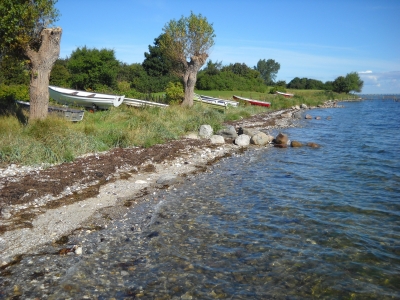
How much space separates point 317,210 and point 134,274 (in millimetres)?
5434

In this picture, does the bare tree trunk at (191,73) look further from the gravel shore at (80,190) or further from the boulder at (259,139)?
the gravel shore at (80,190)

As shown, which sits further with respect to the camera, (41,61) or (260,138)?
(260,138)

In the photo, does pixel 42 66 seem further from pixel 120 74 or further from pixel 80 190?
pixel 120 74

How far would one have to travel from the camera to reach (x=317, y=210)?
9.54 meters

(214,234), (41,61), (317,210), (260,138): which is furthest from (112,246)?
(260,138)

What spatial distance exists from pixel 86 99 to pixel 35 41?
8.17 m

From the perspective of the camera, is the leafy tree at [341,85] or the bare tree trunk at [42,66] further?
the leafy tree at [341,85]

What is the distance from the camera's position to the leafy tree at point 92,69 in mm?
37406

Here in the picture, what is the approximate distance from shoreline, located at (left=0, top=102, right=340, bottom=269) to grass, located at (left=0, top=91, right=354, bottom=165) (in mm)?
877

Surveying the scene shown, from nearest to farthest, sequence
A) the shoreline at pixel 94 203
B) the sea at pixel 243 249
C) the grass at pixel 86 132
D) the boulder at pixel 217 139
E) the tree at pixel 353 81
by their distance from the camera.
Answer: the sea at pixel 243 249, the shoreline at pixel 94 203, the grass at pixel 86 132, the boulder at pixel 217 139, the tree at pixel 353 81

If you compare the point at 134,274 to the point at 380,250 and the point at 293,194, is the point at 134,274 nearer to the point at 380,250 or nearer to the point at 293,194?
the point at 380,250

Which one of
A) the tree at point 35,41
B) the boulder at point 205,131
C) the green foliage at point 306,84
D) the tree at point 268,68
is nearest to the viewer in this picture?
the tree at point 35,41

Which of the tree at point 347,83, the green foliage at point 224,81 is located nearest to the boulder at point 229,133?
the green foliage at point 224,81

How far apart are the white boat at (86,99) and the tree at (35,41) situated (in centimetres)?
788
